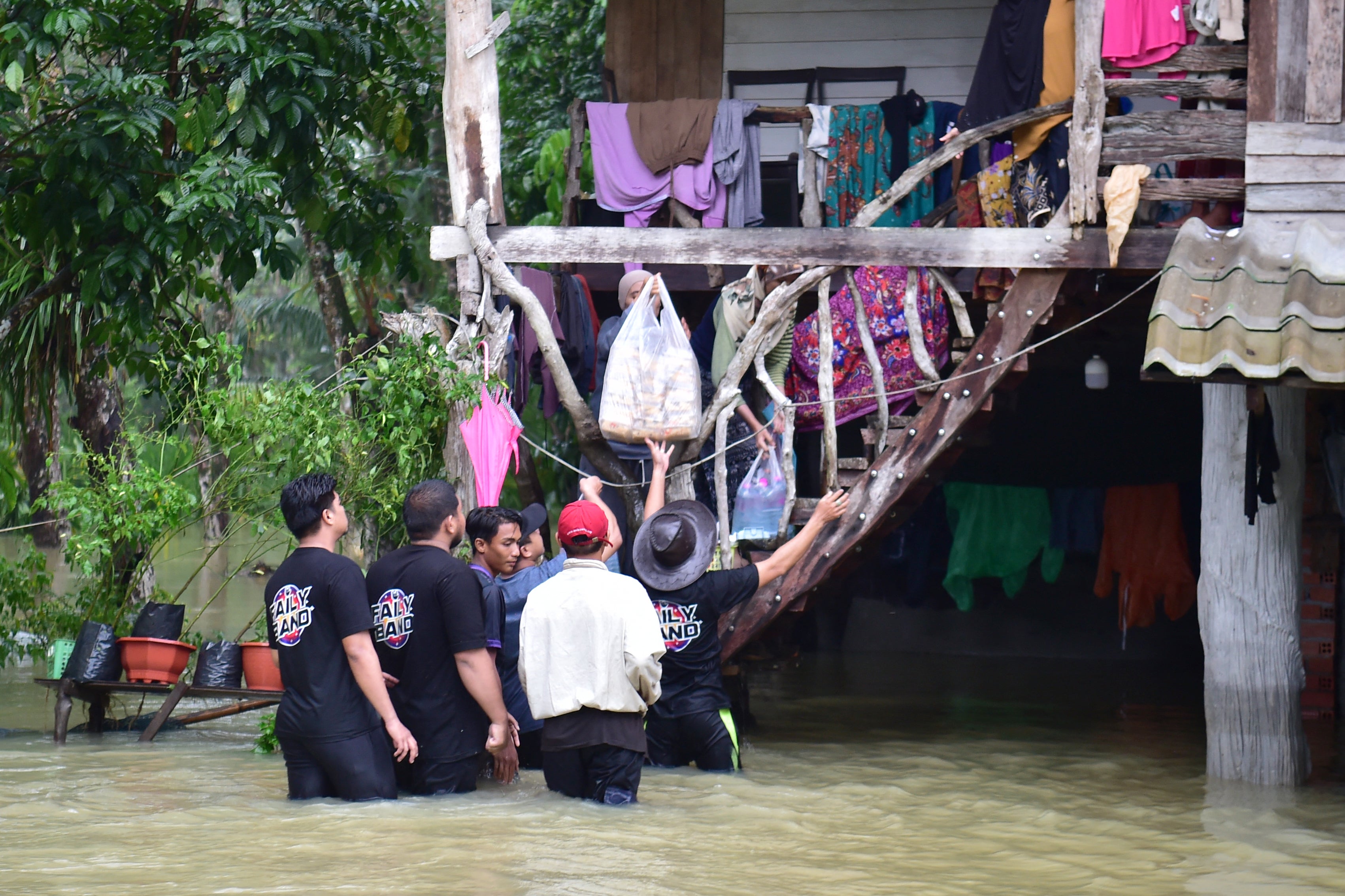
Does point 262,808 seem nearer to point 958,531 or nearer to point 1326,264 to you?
point 1326,264

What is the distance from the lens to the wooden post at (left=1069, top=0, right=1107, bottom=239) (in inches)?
274

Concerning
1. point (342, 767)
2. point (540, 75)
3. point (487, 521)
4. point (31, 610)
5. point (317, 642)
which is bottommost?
point (342, 767)

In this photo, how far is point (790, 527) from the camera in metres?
7.59

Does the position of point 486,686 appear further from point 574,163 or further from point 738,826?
point 574,163

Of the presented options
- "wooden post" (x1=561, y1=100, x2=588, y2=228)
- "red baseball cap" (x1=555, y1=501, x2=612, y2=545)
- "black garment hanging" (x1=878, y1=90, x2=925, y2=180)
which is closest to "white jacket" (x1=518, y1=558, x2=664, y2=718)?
"red baseball cap" (x1=555, y1=501, x2=612, y2=545)

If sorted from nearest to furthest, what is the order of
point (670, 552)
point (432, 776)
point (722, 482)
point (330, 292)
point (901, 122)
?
point (432, 776) → point (670, 552) → point (722, 482) → point (901, 122) → point (330, 292)

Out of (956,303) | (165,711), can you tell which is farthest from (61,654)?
(956,303)

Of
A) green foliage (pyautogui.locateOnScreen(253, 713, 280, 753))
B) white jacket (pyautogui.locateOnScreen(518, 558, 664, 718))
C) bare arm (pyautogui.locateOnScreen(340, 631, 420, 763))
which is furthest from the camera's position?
green foliage (pyautogui.locateOnScreen(253, 713, 280, 753))

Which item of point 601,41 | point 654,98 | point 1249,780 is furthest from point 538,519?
point 601,41

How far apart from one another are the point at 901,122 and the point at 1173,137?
2.59 m

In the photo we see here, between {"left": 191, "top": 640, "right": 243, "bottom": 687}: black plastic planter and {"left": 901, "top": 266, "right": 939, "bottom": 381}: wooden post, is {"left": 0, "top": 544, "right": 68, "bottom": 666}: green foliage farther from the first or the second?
{"left": 901, "top": 266, "right": 939, "bottom": 381}: wooden post

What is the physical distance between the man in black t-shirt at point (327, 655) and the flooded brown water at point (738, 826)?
22 cm

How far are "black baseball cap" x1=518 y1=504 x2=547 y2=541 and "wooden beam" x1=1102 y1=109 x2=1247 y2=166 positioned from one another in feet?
11.2

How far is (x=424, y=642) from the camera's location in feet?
18.1
